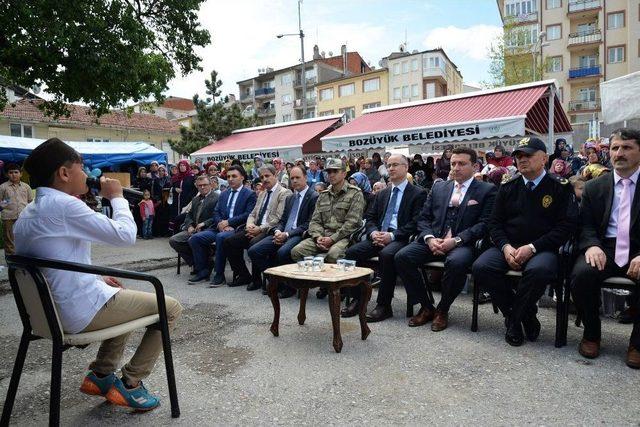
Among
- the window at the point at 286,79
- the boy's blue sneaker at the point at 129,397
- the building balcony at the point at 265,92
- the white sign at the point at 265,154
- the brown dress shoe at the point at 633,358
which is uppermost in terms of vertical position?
the window at the point at 286,79

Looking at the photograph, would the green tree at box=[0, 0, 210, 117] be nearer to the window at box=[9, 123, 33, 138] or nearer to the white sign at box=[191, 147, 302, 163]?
the white sign at box=[191, 147, 302, 163]


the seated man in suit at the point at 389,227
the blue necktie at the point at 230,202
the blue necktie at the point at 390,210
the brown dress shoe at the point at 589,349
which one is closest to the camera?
the brown dress shoe at the point at 589,349

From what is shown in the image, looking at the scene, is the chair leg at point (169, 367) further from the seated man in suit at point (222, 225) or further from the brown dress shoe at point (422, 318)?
the seated man in suit at point (222, 225)

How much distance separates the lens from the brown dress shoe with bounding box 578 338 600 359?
11.8ft

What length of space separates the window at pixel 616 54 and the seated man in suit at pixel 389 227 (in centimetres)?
4602

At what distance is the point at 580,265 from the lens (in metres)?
3.76

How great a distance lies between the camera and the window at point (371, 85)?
5100 centimetres

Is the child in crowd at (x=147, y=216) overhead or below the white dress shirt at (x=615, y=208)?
below

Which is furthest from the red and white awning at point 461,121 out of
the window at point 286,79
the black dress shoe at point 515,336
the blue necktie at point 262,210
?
the window at point 286,79

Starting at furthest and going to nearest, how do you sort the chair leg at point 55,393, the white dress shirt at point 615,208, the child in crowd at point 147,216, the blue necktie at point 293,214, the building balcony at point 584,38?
the building balcony at point 584,38, the child in crowd at point 147,216, the blue necktie at point 293,214, the white dress shirt at point 615,208, the chair leg at point 55,393

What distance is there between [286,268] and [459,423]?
234 centimetres

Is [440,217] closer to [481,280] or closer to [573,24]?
[481,280]

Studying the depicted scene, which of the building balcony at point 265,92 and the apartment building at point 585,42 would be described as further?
the building balcony at point 265,92

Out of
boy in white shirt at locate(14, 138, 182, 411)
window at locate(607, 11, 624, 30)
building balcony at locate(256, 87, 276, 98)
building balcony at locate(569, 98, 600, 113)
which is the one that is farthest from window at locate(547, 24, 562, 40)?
boy in white shirt at locate(14, 138, 182, 411)
